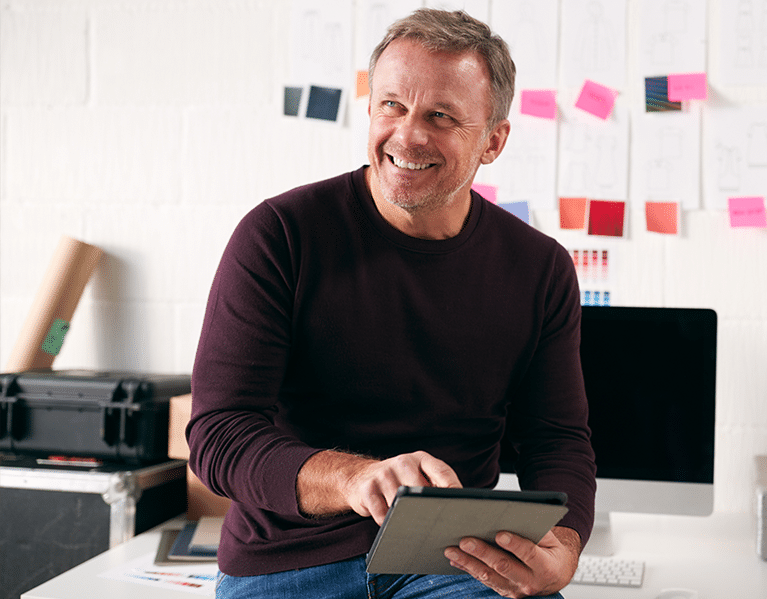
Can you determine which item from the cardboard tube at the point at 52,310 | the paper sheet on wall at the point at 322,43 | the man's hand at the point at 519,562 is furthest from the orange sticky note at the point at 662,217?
the cardboard tube at the point at 52,310

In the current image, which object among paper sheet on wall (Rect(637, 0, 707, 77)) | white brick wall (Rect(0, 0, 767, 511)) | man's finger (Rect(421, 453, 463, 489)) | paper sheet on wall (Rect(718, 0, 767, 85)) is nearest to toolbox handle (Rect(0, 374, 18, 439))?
white brick wall (Rect(0, 0, 767, 511))

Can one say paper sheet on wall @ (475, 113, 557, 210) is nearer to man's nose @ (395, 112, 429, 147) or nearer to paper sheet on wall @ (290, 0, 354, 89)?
paper sheet on wall @ (290, 0, 354, 89)

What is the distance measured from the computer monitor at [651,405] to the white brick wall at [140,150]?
2.68 feet

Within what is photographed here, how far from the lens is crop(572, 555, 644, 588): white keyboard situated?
4.30ft

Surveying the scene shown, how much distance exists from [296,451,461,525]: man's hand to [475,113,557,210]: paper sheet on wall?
42.7 inches

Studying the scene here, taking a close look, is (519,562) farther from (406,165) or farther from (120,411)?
(120,411)

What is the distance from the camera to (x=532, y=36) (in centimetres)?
185

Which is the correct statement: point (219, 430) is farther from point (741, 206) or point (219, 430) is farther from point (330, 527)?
point (741, 206)

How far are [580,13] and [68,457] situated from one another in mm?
1599

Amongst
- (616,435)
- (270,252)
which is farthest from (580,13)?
(270,252)

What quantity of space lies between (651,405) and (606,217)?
0.50m

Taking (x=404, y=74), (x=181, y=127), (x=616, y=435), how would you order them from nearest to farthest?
(x=404, y=74)
(x=616, y=435)
(x=181, y=127)

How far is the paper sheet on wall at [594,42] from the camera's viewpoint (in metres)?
1.81

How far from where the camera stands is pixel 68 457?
1.76 metres
